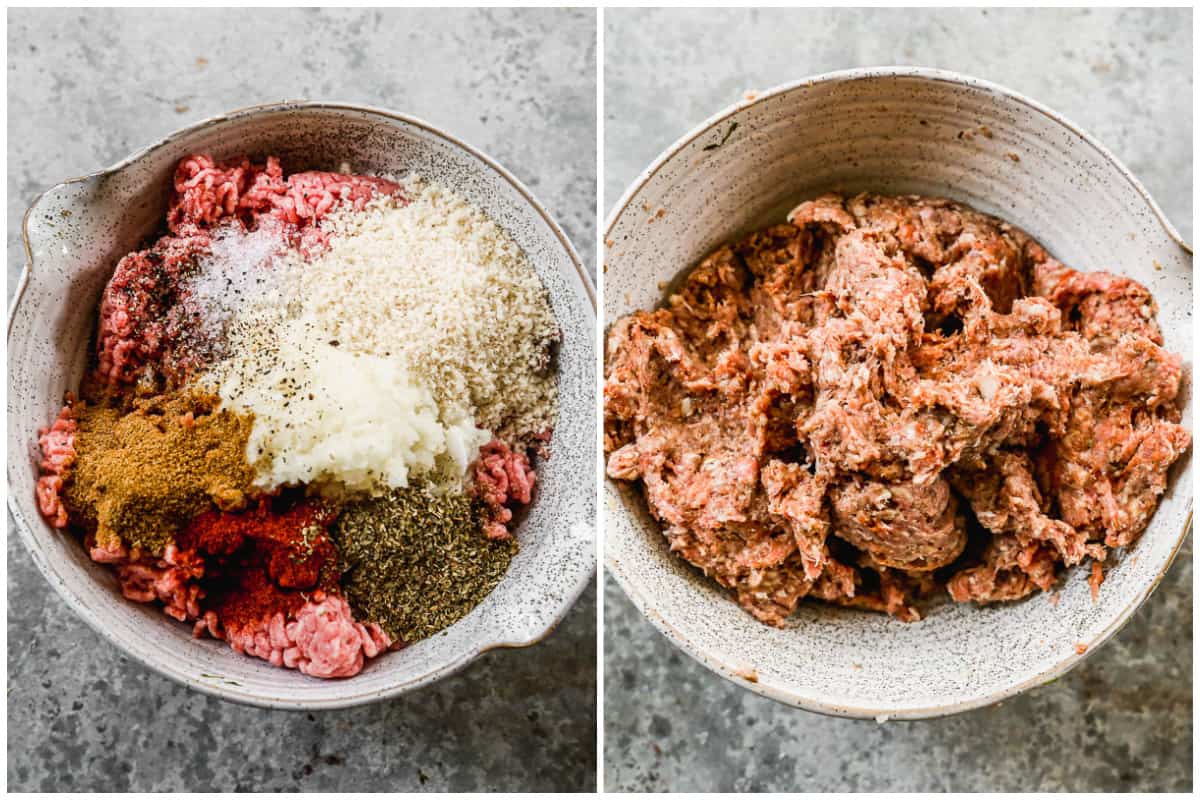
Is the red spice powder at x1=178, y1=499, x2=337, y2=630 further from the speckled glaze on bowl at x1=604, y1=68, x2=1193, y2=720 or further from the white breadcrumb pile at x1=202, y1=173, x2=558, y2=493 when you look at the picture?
the speckled glaze on bowl at x1=604, y1=68, x2=1193, y2=720

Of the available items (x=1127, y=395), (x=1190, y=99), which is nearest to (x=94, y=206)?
(x=1127, y=395)

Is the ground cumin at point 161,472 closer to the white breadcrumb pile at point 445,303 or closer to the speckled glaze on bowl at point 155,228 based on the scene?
the speckled glaze on bowl at point 155,228

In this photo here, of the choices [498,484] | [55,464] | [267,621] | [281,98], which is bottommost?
[267,621]

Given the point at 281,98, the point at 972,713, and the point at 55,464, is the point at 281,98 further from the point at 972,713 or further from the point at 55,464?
the point at 972,713

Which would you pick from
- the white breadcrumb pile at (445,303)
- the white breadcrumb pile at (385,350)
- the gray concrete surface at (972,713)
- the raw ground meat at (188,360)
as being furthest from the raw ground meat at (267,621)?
the gray concrete surface at (972,713)

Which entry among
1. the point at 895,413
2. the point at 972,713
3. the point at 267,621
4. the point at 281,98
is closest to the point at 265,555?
the point at 267,621
